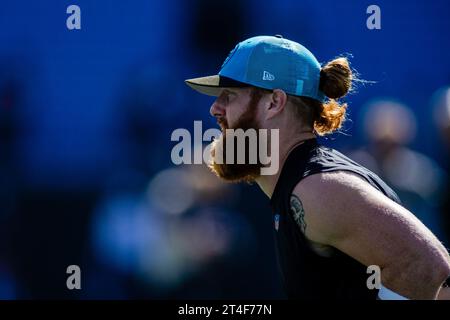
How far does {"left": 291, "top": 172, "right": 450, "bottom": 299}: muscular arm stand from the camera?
2.25m

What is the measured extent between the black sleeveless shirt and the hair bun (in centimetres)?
48

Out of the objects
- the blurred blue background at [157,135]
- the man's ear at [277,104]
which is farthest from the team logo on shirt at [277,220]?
the blurred blue background at [157,135]

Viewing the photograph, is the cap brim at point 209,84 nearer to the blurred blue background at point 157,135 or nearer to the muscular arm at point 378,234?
the muscular arm at point 378,234

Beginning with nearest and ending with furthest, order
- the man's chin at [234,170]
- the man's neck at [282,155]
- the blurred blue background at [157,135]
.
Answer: the man's neck at [282,155] → the man's chin at [234,170] → the blurred blue background at [157,135]

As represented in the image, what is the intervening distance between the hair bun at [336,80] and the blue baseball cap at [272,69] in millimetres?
33

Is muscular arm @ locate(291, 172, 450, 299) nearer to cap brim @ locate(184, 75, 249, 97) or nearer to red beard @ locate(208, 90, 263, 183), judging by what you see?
red beard @ locate(208, 90, 263, 183)

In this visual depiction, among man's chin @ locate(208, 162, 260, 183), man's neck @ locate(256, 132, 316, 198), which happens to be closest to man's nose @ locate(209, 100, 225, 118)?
man's chin @ locate(208, 162, 260, 183)

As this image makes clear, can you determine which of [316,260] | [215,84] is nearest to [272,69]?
[215,84]

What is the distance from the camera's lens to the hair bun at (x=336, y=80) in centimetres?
299

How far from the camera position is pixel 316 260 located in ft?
8.09

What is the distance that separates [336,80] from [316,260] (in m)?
0.88

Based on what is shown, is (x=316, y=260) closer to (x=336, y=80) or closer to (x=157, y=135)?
(x=336, y=80)
